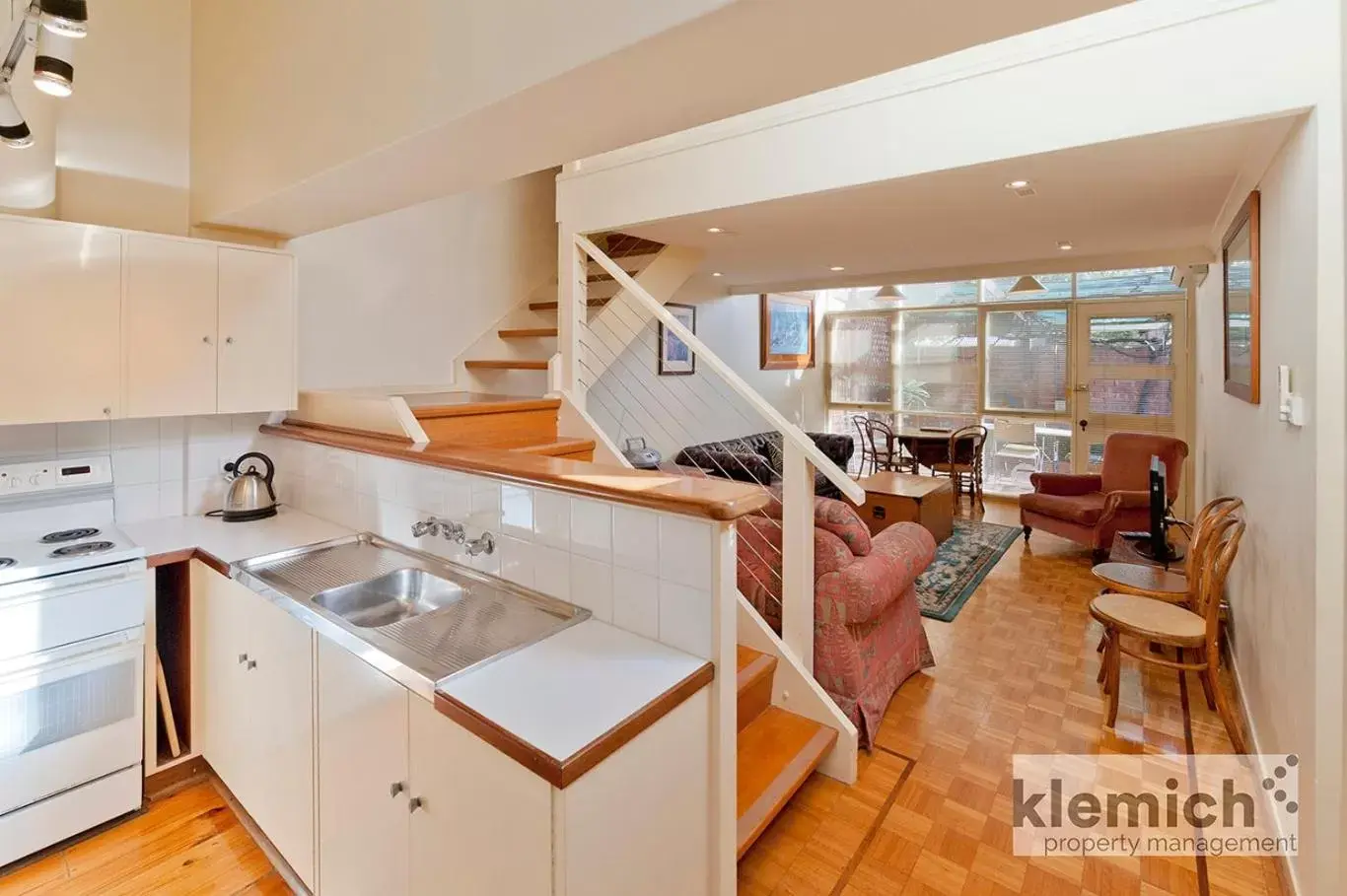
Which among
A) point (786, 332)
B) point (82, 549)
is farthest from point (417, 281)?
point (786, 332)

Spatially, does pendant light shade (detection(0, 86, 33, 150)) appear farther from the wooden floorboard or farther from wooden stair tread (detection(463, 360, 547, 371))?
wooden stair tread (detection(463, 360, 547, 371))

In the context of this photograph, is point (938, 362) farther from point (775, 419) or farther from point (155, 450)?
point (155, 450)

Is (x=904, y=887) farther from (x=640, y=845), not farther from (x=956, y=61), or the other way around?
(x=956, y=61)

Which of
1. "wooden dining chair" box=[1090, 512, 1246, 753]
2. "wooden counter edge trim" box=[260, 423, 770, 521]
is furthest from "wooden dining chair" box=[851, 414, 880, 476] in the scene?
"wooden counter edge trim" box=[260, 423, 770, 521]

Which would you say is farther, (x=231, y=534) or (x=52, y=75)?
(x=231, y=534)

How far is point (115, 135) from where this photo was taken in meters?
2.39

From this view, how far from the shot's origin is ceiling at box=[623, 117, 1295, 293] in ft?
7.50

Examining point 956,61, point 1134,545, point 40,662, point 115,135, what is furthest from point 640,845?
point 1134,545

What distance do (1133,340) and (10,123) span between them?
7750mm

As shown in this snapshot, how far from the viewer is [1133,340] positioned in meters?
6.19

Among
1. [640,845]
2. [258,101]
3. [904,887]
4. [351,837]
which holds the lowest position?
[904,887]

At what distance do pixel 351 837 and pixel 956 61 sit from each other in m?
3.10

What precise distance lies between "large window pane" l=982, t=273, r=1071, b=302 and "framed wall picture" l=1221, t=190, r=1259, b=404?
364 centimetres

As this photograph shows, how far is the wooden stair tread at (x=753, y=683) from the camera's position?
2.12 meters
